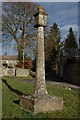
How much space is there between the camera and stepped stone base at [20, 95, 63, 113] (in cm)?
634

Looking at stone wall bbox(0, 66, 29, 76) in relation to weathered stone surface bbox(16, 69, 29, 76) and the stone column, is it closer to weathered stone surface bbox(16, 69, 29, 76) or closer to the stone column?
weathered stone surface bbox(16, 69, 29, 76)

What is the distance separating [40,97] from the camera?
668cm

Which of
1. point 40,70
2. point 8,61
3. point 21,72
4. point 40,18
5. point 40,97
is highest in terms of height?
point 40,18

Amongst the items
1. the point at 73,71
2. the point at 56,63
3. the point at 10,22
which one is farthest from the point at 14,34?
the point at 56,63

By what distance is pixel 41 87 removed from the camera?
7176 mm

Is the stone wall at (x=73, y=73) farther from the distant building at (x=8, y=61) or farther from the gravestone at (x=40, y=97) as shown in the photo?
the gravestone at (x=40, y=97)

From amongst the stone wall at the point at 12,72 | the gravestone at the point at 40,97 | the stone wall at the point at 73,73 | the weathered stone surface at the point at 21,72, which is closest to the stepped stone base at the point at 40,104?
the gravestone at the point at 40,97

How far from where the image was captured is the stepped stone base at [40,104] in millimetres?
6344

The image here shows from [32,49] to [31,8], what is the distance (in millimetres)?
7380

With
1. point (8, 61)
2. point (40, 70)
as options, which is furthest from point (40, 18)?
point (8, 61)

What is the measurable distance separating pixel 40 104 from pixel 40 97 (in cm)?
33

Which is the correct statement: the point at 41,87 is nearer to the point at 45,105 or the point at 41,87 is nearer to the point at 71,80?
the point at 45,105

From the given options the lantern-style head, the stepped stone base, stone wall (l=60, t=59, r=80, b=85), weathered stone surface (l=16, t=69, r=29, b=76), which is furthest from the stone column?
weathered stone surface (l=16, t=69, r=29, b=76)

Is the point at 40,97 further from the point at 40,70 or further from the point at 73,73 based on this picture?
the point at 73,73
